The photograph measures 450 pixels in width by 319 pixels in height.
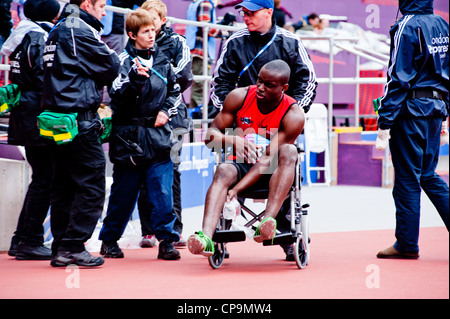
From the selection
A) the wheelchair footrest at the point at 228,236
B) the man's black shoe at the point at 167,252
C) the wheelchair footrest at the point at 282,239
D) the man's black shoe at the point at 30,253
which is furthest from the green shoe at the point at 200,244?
the man's black shoe at the point at 30,253

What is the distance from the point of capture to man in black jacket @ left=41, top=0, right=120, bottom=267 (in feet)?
19.2

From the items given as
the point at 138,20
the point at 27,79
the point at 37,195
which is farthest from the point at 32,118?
the point at 138,20

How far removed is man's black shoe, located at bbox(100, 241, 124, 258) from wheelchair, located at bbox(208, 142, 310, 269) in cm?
107

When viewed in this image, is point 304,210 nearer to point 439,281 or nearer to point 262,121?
point 262,121

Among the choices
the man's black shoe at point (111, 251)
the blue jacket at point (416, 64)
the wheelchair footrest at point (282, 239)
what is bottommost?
the man's black shoe at point (111, 251)

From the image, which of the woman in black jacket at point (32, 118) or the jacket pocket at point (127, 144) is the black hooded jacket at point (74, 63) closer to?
the woman in black jacket at point (32, 118)

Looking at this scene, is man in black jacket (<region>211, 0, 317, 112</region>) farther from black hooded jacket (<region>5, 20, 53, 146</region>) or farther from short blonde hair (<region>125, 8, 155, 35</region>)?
Answer: black hooded jacket (<region>5, 20, 53, 146</region>)

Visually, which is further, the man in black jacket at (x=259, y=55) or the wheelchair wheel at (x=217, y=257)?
the man in black jacket at (x=259, y=55)

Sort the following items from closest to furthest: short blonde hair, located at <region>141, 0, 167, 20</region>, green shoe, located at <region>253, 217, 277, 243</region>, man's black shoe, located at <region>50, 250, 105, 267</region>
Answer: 1. green shoe, located at <region>253, 217, 277, 243</region>
2. man's black shoe, located at <region>50, 250, 105, 267</region>
3. short blonde hair, located at <region>141, 0, 167, 20</region>

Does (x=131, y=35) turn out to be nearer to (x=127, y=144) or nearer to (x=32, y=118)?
(x=127, y=144)

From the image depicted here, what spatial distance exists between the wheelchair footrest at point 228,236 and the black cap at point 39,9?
2.43 metres

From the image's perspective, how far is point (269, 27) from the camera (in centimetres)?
660

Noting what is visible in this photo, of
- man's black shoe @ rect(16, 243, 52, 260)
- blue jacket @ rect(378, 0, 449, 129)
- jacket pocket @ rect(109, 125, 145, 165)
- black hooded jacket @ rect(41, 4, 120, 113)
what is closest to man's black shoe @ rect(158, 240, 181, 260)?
jacket pocket @ rect(109, 125, 145, 165)

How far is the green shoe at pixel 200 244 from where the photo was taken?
539cm
